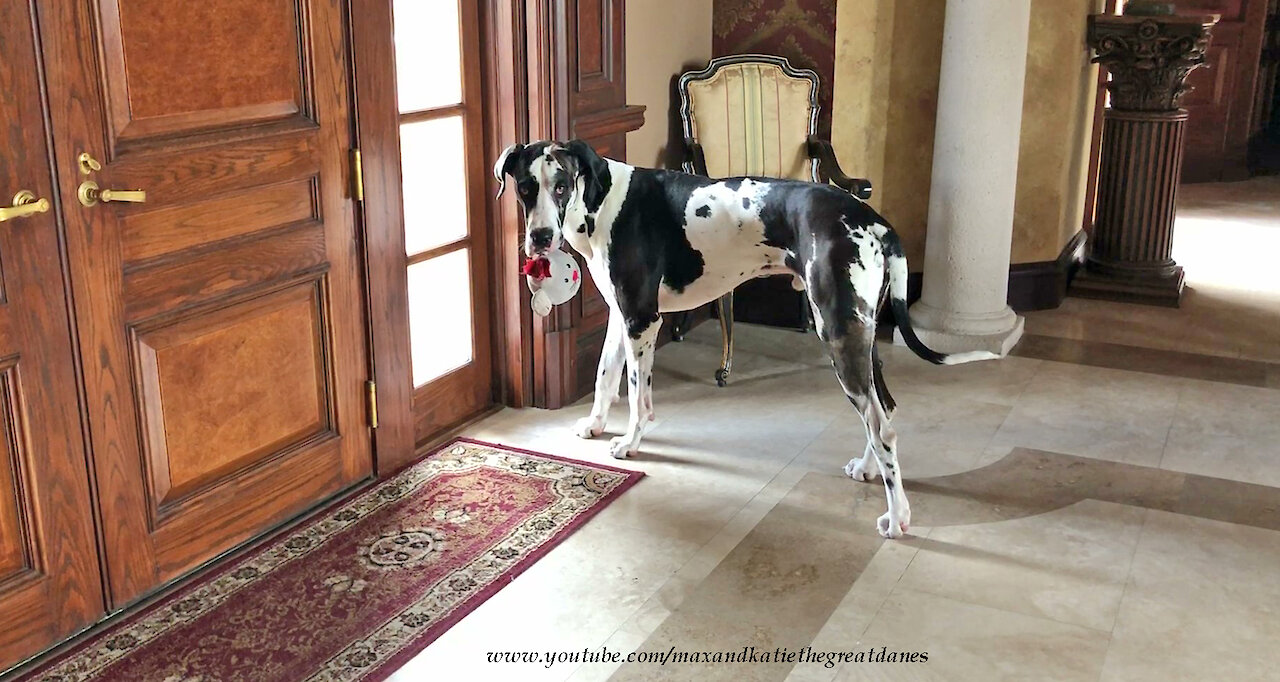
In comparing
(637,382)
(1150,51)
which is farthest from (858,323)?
(1150,51)

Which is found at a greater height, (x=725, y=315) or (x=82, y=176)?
(x=82, y=176)

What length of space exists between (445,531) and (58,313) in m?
1.08

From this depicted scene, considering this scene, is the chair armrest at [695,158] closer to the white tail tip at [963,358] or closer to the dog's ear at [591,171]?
the dog's ear at [591,171]

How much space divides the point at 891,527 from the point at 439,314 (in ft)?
5.02

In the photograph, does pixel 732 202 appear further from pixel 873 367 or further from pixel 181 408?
pixel 181 408

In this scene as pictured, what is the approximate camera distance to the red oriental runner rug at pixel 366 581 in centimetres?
235

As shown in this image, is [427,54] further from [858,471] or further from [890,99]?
[890,99]

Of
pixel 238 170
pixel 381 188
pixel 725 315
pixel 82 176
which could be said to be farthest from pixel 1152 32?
pixel 82 176

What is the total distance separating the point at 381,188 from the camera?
3.11m

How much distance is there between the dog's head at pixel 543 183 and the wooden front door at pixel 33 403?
3.62 feet

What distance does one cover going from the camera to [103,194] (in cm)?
234

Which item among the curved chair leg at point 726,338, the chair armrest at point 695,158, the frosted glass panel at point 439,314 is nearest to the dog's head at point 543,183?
A: the frosted glass panel at point 439,314

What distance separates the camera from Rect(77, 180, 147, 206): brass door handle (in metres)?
2.31

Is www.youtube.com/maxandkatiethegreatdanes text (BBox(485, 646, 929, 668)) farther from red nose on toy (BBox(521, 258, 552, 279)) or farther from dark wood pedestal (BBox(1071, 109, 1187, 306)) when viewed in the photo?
dark wood pedestal (BBox(1071, 109, 1187, 306))
